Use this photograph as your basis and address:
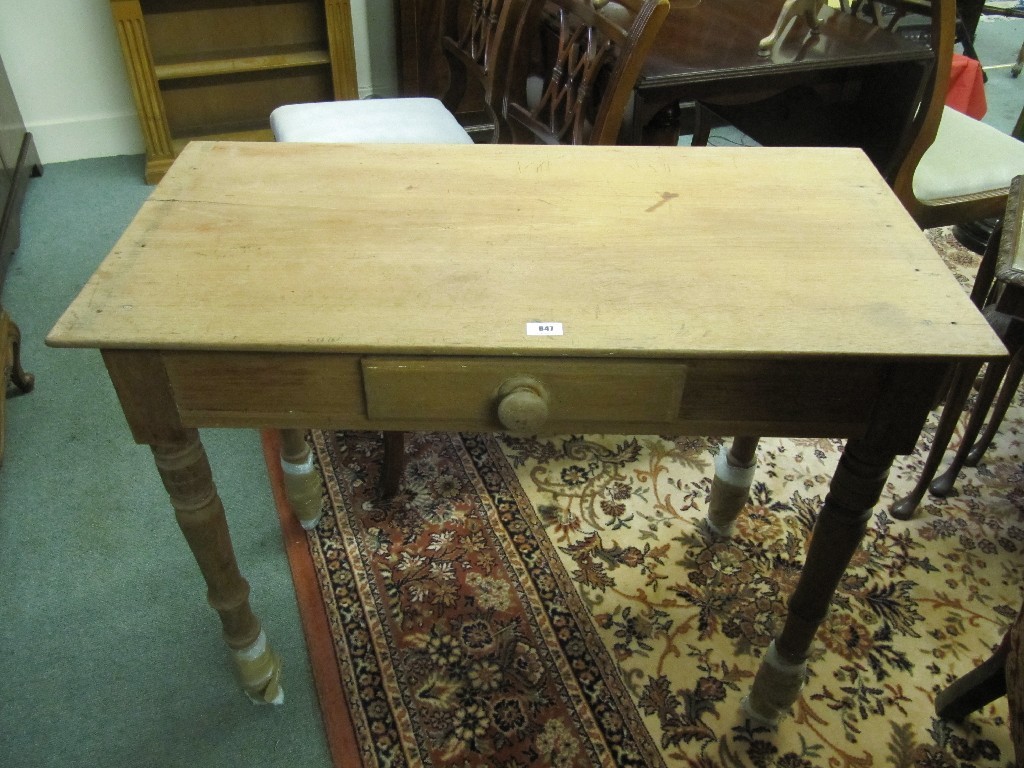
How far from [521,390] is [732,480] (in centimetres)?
78

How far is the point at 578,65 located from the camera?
172 cm

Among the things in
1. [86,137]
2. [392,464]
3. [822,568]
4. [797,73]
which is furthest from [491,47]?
[86,137]

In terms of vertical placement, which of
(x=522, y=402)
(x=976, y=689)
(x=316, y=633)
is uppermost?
(x=522, y=402)

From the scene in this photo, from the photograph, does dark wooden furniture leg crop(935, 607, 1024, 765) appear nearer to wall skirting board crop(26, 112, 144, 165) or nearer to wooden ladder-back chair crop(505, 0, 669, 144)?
wooden ladder-back chair crop(505, 0, 669, 144)

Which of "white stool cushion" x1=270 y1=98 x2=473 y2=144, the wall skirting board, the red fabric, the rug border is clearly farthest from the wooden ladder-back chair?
the wall skirting board

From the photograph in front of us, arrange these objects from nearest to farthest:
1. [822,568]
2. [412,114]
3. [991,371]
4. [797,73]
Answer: [822,568] → [991,371] → [797,73] → [412,114]

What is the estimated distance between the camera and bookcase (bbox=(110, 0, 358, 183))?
8.93 feet

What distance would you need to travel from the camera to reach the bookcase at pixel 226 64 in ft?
8.93

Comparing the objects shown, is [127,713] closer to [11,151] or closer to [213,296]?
[213,296]

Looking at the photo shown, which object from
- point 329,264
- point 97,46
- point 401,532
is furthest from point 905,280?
point 97,46

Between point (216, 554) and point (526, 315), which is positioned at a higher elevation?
point (526, 315)

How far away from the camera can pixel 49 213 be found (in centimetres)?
265

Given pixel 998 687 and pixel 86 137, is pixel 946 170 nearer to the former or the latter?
pixel 998 687

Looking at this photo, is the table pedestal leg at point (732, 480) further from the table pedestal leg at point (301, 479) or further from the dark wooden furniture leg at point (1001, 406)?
the table pedestal leg at point (301, 479)
